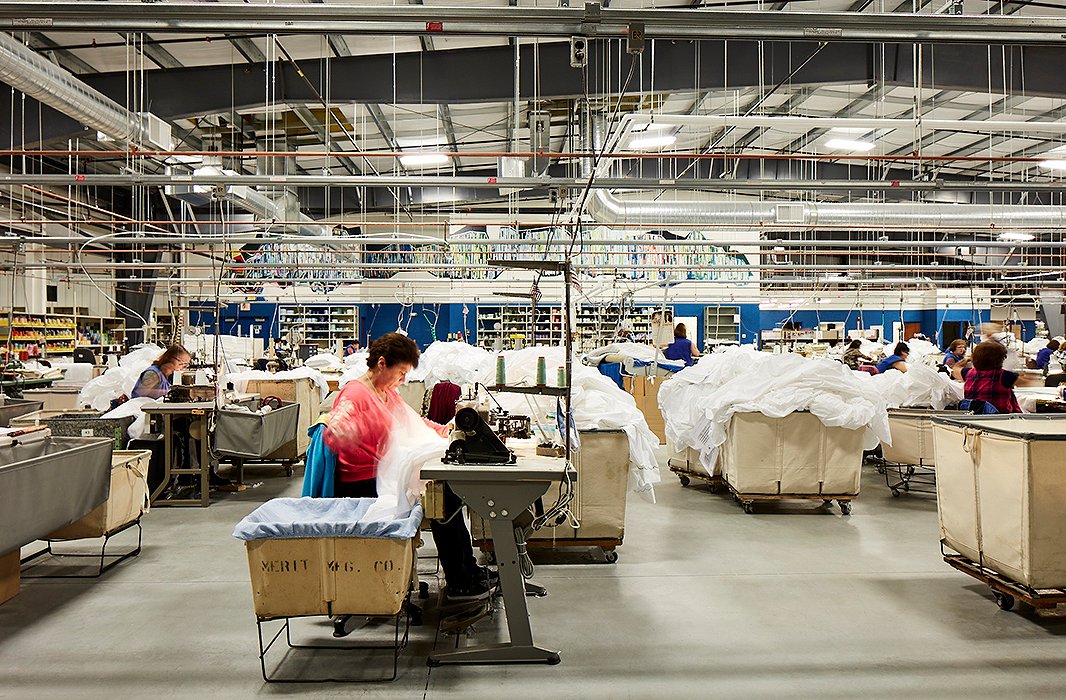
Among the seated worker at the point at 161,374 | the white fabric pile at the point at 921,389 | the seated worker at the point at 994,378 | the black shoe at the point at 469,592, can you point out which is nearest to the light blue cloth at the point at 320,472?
the black shoe at the point at 469,592

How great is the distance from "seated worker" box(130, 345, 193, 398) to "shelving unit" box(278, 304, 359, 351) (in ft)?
35.5

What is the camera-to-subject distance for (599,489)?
176 inches

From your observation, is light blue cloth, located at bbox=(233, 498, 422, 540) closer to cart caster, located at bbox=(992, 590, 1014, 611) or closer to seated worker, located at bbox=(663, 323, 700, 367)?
cart caster, located at bbox=(992, 590, 1014, 611)

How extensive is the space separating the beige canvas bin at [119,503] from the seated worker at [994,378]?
19.1 feet

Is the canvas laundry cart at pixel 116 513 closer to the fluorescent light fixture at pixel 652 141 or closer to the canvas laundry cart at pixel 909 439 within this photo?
the canvas laundry cart at pixel 909 439

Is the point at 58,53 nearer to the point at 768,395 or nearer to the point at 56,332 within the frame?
the point at 768,395

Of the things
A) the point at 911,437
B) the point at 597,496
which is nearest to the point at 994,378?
the point at 911,437

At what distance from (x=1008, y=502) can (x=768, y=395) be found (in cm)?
226

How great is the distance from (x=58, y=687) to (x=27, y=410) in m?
5.04

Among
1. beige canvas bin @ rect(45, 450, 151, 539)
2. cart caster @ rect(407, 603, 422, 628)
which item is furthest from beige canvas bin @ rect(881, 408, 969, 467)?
beige canvas bin @ rect(45, 450, 151, 539)

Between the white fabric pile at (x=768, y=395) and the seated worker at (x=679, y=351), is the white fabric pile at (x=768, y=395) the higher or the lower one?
the lower one

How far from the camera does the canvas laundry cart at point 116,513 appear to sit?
4.07 m

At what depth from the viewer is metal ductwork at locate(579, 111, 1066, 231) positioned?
30.7 ft

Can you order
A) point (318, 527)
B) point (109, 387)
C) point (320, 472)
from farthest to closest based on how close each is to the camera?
point (109, 387) → point (320, 472) → point (318, 527)
